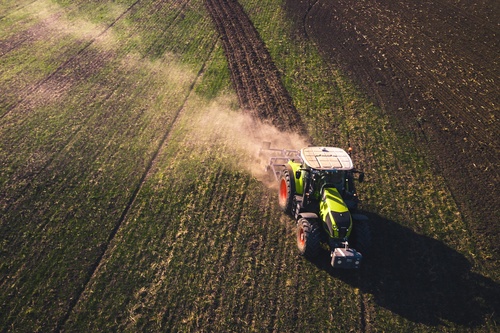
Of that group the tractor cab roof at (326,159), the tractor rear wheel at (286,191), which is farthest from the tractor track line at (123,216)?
the tractor cab roof at (326,159)

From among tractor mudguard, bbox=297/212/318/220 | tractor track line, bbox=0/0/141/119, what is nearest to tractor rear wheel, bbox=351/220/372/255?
tractor mudguard, bbox=297/212/318/220

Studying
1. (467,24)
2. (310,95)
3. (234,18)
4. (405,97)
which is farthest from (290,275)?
(467,24)

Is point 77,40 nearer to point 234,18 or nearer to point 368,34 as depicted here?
point 234,18

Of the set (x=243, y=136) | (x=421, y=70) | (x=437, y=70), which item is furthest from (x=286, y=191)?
(x=437, y=70)

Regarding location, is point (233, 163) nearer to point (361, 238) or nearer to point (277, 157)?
point (277, 157)

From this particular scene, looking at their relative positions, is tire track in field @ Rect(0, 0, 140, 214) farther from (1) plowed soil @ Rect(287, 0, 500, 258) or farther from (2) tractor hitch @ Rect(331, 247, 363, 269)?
(1) plowed soil @ Rect(287, 0, 500, 258)

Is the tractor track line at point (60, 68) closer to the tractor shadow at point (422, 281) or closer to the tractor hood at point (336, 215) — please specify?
the tractor hood at point (336, 215)
